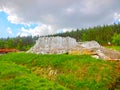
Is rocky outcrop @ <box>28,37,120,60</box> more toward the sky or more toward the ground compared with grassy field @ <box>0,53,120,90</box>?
more toward the sky

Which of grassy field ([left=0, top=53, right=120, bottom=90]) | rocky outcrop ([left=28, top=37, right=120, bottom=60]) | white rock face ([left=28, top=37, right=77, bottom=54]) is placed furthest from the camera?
white rock face ([left=28, top=37, right=77, bottom=54])

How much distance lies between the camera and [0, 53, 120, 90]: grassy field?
1778 cm

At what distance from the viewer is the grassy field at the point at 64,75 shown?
17781mm

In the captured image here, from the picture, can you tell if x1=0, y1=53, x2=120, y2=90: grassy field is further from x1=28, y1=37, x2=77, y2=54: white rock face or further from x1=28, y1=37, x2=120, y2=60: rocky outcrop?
x1=28, y1=37, x2=77, y2=54: white rock face

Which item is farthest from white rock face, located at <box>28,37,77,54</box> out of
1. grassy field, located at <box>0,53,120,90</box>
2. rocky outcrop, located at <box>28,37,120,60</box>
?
grassy field, located at <box>0,53,120,90</box>

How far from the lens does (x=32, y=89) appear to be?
53.9 ft

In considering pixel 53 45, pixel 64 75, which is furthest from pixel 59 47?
pixel 64 75

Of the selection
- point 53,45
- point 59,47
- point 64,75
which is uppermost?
point 53,45

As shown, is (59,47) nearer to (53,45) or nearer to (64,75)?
(53,45)

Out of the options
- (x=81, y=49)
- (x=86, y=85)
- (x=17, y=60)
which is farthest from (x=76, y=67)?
(x=81, y=49)

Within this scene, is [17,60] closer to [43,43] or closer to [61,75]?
[43,43]

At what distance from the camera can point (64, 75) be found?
69.3 feet

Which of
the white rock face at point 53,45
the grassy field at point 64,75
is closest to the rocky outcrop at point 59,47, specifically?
the white rock face at point 53,45

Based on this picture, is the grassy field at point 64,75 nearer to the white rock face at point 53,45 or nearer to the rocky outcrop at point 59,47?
the rocky outcrop at point 59,47
